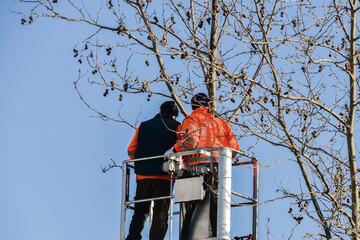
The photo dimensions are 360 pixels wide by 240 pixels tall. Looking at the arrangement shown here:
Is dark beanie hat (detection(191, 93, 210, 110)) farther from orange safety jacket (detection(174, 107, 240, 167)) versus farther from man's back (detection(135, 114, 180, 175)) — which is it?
man's back (detection(135, 114, 180, 175))

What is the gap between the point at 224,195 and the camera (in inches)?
577

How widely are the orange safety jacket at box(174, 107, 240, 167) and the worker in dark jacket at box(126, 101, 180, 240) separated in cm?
31

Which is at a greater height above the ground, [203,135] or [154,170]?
[203,135]

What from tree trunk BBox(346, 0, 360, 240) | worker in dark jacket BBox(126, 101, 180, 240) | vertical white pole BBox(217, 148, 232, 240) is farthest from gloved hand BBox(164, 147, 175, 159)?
tree trunk BBox(346, 0, 360, 240)

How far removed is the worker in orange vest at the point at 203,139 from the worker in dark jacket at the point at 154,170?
0.32m

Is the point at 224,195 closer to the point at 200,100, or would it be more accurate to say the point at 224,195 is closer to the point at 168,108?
the point at 200,100

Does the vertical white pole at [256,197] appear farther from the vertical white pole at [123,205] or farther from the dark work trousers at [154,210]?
the vertical white pole at [123,205]

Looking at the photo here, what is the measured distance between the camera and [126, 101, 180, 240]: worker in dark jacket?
50.4 feet

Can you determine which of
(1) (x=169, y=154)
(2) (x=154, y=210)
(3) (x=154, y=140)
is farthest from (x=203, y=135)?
(2) (x=154, y=210)

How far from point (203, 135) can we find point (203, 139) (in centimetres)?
20

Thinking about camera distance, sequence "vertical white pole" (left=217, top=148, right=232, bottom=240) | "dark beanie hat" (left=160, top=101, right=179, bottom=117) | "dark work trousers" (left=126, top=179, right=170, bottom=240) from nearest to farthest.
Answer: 1. "vertical white pole" (left=217, top=148, right=232, bottom=240)
2. "dark work trousers" (left=126, top=179, right=170, bottom=240)
3. "dark beanie hat" (left=160, top=101, right=179, bottom=117)

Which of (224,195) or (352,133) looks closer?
(224,195)

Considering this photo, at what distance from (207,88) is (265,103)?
2.44m

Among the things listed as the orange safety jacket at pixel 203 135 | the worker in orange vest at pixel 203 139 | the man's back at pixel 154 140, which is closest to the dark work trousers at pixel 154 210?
the man's back at pixel 154 140
